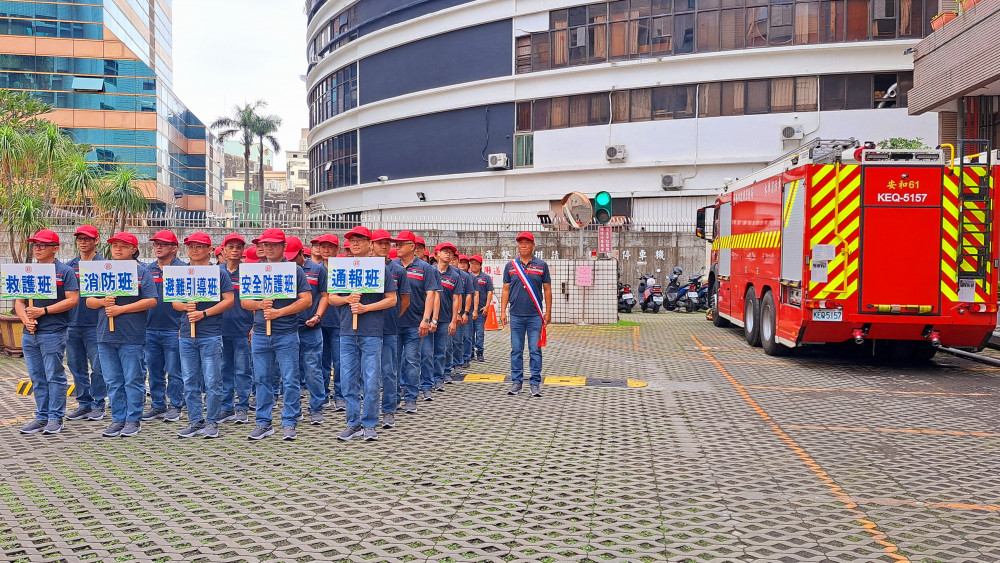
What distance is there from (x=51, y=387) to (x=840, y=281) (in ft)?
33.9

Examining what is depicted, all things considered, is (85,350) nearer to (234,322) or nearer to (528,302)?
(234,322)

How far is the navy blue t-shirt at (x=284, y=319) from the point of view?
8.05 meters

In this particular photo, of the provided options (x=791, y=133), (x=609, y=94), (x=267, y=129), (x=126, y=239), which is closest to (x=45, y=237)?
(x=126, y=239)

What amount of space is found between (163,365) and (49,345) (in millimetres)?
1087

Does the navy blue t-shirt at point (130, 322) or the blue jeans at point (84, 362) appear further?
the blue jeans at point (84, 362)

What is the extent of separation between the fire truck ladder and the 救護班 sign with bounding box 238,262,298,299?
32.0 ft

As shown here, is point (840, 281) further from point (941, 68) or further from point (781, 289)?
point (941, 68)

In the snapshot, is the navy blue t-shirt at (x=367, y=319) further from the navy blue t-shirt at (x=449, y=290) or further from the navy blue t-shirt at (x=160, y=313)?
the navy blue t-shirt at (x=449, y=290)

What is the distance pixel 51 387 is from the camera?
8.42m

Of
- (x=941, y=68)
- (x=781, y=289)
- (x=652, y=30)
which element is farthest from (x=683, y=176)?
(x=781, y=289)

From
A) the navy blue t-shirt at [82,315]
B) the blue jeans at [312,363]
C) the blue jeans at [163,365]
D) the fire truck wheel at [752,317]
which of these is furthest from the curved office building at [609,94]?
the navy blue t-shirt at [82,315]

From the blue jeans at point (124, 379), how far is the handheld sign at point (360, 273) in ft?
7.14

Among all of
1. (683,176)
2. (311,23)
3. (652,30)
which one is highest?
(311,23)

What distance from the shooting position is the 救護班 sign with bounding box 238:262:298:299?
7.96 meters
